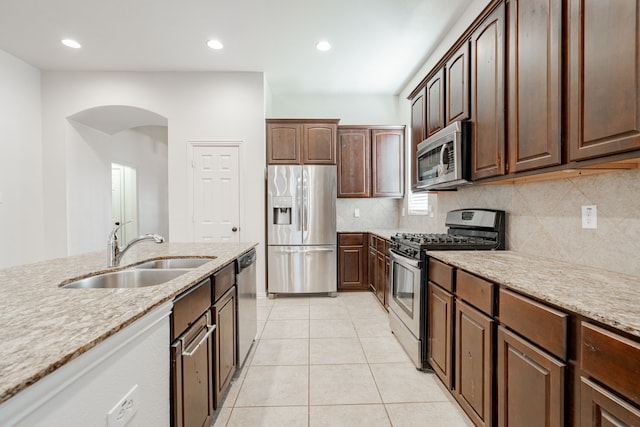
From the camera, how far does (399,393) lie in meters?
1.92

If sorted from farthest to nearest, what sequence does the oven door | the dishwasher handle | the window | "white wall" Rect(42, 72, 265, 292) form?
"white wall" Rect(42, 72, 265, 292) < the window < the oven door < the dishwasher handle

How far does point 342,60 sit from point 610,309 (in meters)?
3.59

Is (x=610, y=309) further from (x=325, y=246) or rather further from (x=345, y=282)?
(x=345, y=282)

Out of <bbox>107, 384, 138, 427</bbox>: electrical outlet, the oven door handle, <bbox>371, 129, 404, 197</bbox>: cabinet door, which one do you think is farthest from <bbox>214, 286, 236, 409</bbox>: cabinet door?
<bbox>371, 129, 404, 197</bbox>: cabinet door

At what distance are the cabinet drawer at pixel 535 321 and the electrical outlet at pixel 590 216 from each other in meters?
0.72

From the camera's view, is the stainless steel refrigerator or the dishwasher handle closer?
the dishwasher handle

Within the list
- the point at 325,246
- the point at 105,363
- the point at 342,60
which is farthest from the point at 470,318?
the point at 342,60

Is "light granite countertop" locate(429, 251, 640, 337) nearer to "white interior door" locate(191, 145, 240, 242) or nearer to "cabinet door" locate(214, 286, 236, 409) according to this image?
"cabinet door" locate(214, 286, 236, 409)

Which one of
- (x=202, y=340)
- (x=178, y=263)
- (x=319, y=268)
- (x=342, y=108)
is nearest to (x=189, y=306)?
(x=202, y=340)

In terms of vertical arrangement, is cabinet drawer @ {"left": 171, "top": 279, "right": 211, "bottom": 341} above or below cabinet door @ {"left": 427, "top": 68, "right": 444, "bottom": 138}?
below

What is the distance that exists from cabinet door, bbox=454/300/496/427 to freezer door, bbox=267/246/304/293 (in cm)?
251

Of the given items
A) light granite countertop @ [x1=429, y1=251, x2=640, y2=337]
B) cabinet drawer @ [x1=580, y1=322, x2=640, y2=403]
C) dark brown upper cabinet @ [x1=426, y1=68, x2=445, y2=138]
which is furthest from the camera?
dark brown upper cabinet @ [x1=426, y1=68, x2=445, y2=138]

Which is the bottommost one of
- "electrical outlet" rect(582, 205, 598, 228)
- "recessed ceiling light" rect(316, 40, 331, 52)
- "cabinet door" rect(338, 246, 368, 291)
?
"cabinet door" rect(338, 246, 368, 291)

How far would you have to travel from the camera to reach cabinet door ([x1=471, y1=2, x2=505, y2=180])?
1803 mm
